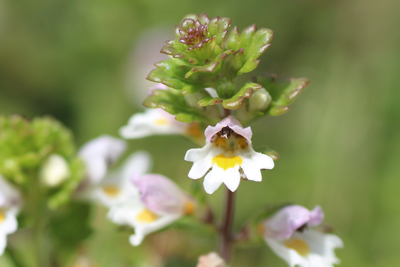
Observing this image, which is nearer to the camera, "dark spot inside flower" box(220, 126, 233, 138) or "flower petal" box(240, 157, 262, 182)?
"flower petal" box(240, 157, 262, 182)

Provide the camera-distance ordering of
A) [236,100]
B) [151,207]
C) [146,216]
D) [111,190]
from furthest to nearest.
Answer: [111,190] → [146,216] → [151,207] → [236,100]

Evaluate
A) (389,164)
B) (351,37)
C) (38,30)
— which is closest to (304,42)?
(351,37)

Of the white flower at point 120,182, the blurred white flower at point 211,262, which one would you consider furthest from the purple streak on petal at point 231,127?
the white flower at point 120,182

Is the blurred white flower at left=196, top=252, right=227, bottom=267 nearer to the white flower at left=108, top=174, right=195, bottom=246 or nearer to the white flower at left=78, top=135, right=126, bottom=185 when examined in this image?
the white flower at left=108, top=174, right=195, bottom=246

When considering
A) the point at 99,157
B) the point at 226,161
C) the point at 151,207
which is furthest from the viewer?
the point at 99,157

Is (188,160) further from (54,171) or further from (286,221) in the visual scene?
(54,171)

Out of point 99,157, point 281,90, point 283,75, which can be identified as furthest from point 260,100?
point 283,75

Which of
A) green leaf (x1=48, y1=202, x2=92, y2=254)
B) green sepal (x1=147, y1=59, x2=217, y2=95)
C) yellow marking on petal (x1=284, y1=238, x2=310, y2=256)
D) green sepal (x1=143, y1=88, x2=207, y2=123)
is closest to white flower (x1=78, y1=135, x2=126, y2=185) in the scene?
green leaf (x1=48, y1=202, x2=92, y2=254)
